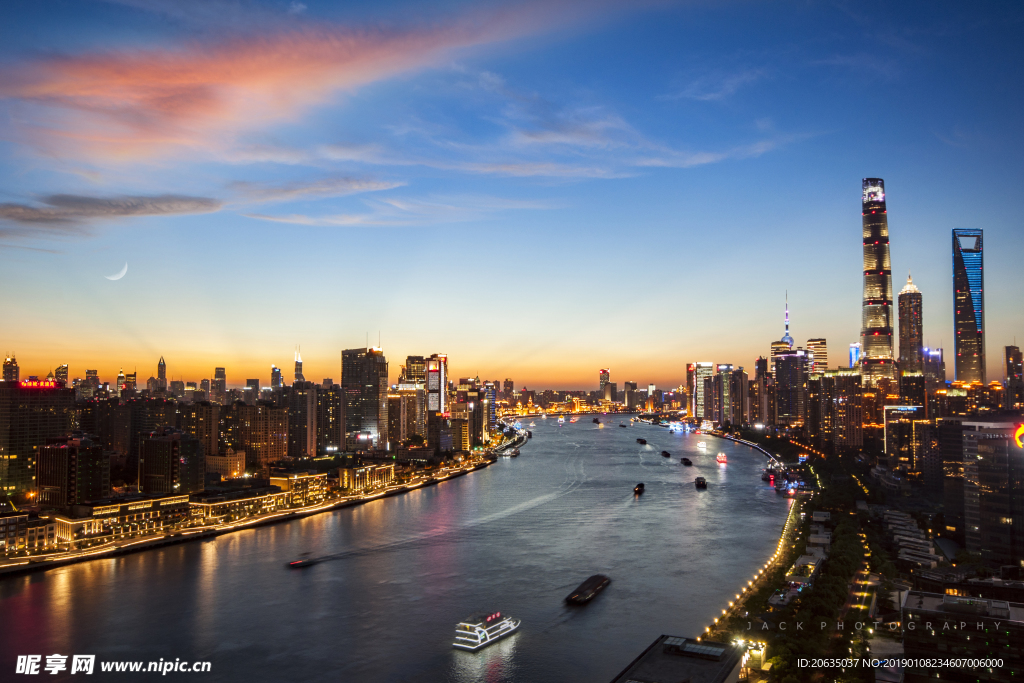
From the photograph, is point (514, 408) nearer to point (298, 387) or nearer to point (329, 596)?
point (298, 387)

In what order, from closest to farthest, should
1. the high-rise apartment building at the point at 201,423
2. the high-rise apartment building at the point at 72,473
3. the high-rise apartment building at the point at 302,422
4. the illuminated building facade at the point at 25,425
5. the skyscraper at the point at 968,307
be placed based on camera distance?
the high-rise apartment building at the point at 72,473, the illuminated building facade at the point at 25,425, the high-rise apartment building at the point at 201,423, the high-rise apartment building at the point at 302,422, the skyscraper at the point at 968,307

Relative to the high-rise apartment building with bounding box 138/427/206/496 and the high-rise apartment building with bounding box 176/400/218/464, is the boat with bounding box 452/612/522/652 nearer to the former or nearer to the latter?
the high-rise apartment building with bounding box 138/427/206/496

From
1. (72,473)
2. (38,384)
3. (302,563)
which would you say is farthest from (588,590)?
(38,384)

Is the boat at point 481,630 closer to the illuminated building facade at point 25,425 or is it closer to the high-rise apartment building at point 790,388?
the illuminated building facade at point 25,425

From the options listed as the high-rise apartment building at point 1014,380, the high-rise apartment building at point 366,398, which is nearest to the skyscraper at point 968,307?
the high-rise apartment building at point 1014,380

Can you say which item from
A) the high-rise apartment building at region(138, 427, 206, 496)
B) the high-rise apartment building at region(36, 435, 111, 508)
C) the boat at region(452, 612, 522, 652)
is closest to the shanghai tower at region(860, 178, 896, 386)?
the high-rise apartment building at region(138, 427, 206, 496)

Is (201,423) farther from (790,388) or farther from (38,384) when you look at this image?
(790,388)
